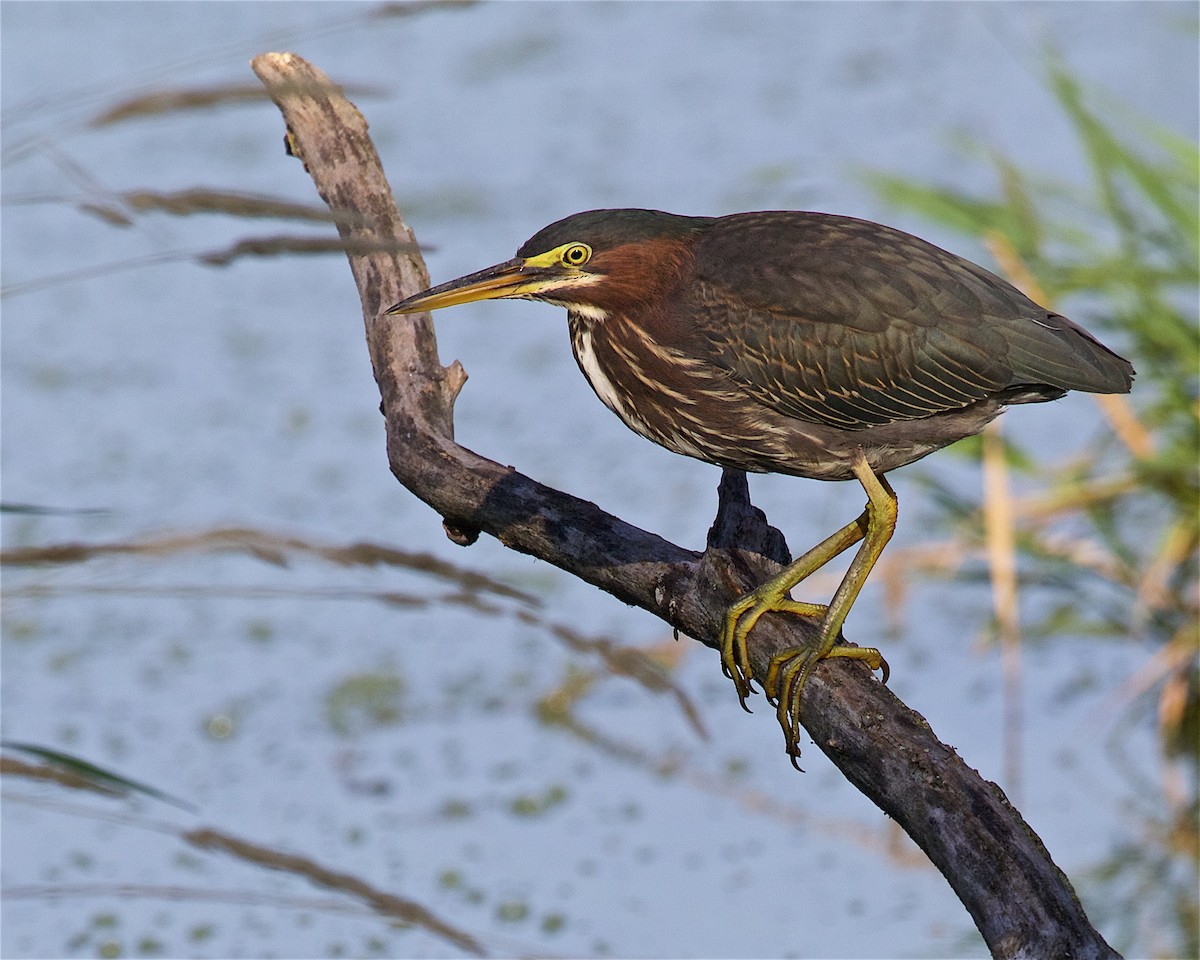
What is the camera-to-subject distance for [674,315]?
277 cm

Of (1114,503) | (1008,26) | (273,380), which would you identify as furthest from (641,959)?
(1008,26)

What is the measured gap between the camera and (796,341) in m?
2.73

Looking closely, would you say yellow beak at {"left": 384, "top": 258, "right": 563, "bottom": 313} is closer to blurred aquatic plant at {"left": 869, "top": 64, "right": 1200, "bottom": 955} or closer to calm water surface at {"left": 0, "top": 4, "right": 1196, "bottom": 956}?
calm water surface at {"left": 0, "top": 4, "right": 1196, "bottom": 956}

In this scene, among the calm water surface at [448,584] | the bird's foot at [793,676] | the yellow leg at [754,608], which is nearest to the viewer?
the bird's foot at [793,676]

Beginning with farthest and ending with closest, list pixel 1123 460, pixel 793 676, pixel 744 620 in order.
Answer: pixel 1123 460 < pixel 744 620 < pixel 793 676

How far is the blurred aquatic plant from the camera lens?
4.52m

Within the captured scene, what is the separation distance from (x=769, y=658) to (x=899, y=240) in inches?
29.4

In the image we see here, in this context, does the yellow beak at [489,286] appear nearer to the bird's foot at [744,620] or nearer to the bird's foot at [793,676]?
the bird's foot at [744,620]

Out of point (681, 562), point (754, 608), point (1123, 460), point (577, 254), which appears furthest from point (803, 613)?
point (1123, 460)

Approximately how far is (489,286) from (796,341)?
516 mm

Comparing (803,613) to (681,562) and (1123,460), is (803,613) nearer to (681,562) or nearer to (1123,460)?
(681,562)

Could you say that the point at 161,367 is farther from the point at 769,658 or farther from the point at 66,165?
the point at 66,165

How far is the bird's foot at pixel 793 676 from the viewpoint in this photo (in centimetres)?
257

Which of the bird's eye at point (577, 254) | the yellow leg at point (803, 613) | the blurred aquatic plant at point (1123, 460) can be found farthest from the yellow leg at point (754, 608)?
the blurred aquatic plant at point (1123, 460)
